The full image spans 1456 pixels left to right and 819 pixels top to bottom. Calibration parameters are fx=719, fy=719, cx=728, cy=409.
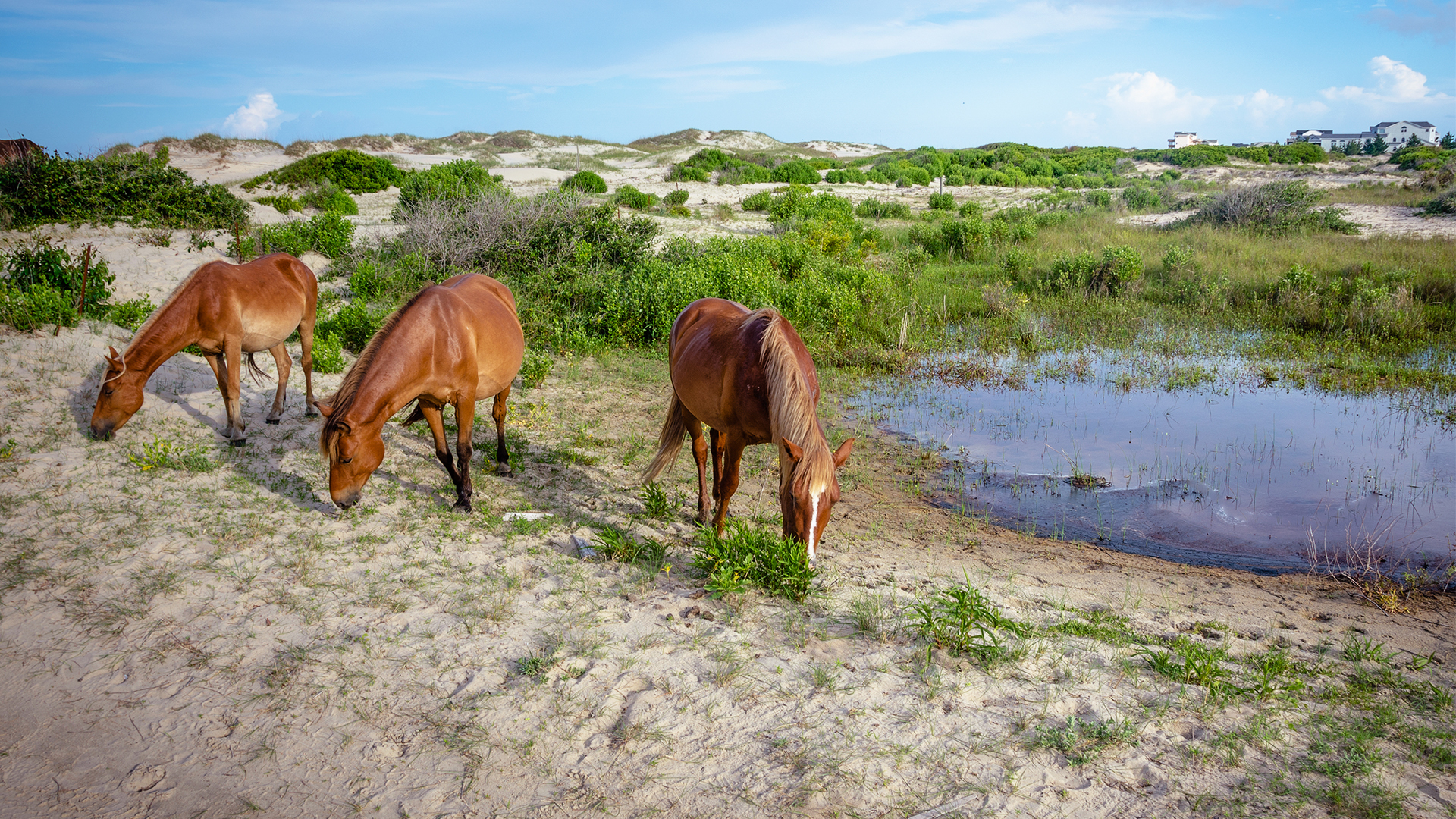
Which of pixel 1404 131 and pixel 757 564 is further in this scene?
pixel 1404 131

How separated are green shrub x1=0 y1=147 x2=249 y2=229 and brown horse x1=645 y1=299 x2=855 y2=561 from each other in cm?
1309

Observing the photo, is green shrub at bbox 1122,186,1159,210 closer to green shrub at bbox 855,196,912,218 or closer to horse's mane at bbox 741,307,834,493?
green shrub at bbox 855,196,912,218

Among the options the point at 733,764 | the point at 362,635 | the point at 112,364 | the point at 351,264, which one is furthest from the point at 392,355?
the point at 351,264

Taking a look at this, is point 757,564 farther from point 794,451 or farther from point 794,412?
point 794,412

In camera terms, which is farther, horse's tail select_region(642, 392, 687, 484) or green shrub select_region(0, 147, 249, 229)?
green shrub select_region(0, 147, 249, 229)

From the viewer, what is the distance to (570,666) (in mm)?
3891

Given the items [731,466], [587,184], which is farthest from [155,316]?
[587,184]

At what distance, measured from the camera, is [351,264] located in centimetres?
A: 1343

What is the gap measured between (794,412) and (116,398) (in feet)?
20.6

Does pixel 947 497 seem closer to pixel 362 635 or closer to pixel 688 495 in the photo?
pixel 688 495

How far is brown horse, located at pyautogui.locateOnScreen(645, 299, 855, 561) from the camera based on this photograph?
167 inches

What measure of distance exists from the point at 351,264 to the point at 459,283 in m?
8.37

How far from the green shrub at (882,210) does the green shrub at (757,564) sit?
21.7 metres

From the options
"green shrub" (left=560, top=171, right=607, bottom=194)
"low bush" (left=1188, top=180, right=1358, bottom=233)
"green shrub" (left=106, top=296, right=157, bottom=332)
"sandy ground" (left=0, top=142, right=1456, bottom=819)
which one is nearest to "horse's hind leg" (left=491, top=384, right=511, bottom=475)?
"sandy ground" (left=0, top=142, right=1456, bottom=819)
